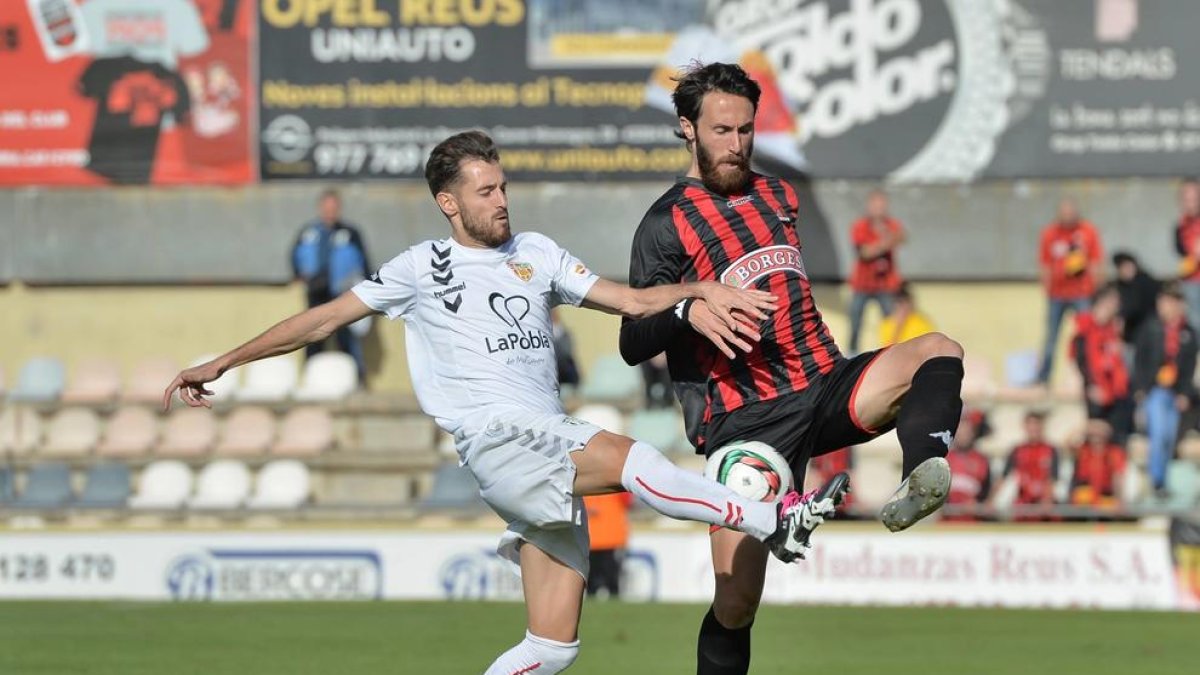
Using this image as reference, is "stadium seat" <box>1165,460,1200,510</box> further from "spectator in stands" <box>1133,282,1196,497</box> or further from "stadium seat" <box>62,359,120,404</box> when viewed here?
"stadium seat" <box>62,359,120,404</box>

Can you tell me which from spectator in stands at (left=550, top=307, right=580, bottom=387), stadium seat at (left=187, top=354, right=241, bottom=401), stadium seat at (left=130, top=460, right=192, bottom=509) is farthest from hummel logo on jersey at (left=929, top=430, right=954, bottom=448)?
stadium seat at (left=187, top=354, right=241, bottom=401)

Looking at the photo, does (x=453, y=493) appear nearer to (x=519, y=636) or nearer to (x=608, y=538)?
(x=608, y=538)

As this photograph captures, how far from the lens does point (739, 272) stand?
7055 millimetres

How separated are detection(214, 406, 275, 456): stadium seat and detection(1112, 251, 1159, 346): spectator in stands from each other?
762cm

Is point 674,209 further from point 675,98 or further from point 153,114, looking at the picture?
point 153,114

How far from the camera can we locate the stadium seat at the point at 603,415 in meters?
17.1

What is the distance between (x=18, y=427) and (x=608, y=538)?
639 cm

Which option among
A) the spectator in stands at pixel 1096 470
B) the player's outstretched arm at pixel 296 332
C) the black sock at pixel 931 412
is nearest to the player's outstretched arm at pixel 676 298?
the black sock at pixel 931 412

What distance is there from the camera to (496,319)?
22.3 ft

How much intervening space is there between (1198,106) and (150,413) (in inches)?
394

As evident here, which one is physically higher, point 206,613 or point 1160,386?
point 1160,386

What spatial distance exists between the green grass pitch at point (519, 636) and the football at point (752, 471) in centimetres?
359

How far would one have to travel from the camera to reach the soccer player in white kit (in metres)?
6.63

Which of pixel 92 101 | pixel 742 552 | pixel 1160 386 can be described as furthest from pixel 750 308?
pixel 92 101
